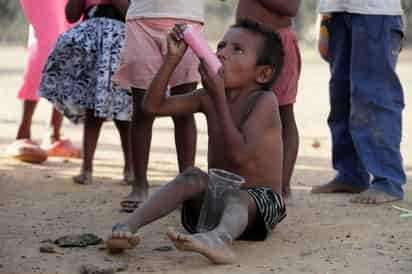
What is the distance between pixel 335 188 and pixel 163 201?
A: 1856 millimetres

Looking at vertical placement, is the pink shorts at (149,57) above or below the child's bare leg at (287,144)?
above

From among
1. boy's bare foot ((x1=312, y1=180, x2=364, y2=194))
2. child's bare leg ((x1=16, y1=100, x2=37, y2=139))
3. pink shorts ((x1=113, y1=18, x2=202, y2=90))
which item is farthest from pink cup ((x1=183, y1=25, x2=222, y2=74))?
child's bare leg ((x1=16, y1=100, x2=37, y2=139))

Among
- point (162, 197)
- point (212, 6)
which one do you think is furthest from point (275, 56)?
point (212, 6)

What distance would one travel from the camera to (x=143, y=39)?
15.9 feet

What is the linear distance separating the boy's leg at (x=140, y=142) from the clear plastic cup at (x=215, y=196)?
0.90 m

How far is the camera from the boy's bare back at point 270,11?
4891mm

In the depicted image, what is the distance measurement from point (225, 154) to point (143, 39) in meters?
1.07

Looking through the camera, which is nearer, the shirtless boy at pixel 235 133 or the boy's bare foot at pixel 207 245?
the boy's bare foot at pixel 207 245

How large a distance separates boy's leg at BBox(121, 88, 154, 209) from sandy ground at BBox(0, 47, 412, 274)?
16 cm

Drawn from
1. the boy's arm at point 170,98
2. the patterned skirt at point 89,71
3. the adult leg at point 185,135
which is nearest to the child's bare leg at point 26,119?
the patterned skirt at point 89,71

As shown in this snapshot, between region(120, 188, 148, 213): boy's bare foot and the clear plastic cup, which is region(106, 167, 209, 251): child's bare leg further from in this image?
region(120, 188, 148, 213): boy's bare foot

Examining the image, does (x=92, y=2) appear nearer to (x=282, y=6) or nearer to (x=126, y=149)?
(x=126, y=149)

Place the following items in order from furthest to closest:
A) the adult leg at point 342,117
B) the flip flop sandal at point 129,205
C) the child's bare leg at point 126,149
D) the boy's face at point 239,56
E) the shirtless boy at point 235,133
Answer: the child's bare leg at point 126,149
the adult leg at point 342,117
the flip flop sandal at point 129,205
the boy's face at point 239,56
the shirtless boy at point 235,133

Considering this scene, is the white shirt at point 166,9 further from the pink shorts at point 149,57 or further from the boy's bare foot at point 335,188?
the boy's bare foot at point 335,188
